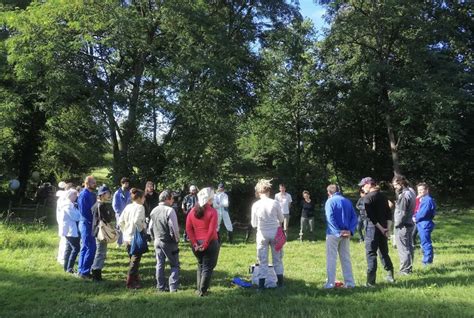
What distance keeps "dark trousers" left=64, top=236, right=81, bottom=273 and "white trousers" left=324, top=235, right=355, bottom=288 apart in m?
5.07

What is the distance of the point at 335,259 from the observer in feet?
25.8

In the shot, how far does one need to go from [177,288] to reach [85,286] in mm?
1706

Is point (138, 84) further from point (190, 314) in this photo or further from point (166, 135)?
point (190, 314)

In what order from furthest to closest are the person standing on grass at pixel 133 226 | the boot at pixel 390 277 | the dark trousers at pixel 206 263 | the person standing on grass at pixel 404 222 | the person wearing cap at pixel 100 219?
the person standing on grass at pixel 404 222
the person wearing cap at pixel 100 219
the person standing on grass at pixel 133 226
the boot at pixel 390 277
the dark trousers at pixel 206 263

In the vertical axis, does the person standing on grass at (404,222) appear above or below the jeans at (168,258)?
above

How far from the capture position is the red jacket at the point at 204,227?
295 inches

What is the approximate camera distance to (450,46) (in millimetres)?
28891

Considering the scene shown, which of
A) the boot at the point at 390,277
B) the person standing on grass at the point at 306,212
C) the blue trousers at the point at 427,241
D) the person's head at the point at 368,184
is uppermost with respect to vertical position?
the person's head at the point at 368,184

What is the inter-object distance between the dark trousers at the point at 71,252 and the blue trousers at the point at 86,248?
0.44 m

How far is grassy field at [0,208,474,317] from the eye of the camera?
616cm

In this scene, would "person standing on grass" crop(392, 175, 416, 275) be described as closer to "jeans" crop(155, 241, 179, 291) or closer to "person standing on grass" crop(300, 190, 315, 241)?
"jeans" crop(155, 241, 179, 291)

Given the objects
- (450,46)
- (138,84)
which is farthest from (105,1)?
(450,46)

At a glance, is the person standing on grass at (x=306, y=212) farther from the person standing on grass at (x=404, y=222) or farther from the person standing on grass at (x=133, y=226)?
the person standing on grass at (x=133, y=226)

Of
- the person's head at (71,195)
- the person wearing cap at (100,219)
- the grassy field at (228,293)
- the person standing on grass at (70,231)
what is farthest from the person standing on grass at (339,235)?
the person's head at (71,195)
